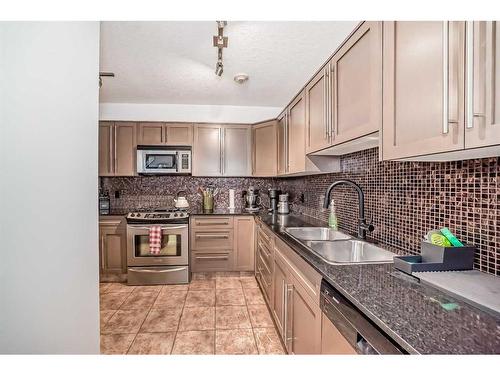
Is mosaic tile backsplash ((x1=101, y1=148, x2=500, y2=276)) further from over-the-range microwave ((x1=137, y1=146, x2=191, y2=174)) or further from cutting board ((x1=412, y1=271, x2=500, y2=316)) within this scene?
over-the-range microwave ((x1=137, y1=146, x2=191, y2=174))

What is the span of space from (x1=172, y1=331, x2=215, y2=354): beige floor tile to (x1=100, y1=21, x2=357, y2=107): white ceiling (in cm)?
244

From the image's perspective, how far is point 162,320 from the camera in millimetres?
2520

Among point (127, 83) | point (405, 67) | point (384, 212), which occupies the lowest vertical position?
point (384, 212)

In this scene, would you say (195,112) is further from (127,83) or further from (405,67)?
(405,67)

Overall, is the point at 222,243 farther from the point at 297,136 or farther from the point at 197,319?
the point at 297,136

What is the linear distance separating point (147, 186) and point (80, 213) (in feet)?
10.6

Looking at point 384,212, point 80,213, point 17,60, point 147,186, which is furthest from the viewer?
point 147,186

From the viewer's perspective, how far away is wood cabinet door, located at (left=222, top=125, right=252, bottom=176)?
395cm

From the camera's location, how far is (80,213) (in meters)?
0.98

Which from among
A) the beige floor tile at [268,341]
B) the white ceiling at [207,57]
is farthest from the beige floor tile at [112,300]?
the white ceiling at [207,57]

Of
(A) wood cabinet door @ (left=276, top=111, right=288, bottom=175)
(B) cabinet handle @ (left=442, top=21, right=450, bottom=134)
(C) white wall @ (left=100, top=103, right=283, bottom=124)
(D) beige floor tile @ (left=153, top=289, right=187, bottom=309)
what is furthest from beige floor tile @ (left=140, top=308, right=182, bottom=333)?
(C) white wall @ (left=100, top=103, right=283, bottom=124)

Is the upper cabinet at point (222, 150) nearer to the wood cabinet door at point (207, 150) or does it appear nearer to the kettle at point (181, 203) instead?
the wood cabinet door at point (207, 150)

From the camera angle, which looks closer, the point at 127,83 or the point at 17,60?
the point at 17,60
